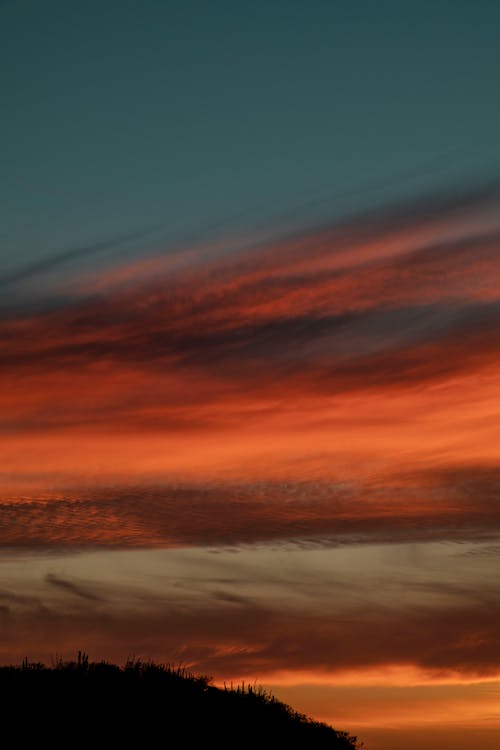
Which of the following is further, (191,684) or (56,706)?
(191,684)

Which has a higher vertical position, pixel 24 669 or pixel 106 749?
pixel 24 669

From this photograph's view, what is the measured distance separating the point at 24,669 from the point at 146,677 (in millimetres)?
4917

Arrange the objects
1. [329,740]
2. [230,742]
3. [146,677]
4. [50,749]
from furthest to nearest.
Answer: [329,740], [146,677], [230,742], [50,749]

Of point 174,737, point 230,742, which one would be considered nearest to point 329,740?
point 230,742

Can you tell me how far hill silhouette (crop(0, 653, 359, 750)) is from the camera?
104ft

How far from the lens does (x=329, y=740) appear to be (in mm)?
44844

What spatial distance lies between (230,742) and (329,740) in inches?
384

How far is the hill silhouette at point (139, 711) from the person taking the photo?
3155cm

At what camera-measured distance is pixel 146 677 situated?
4053 centimetres

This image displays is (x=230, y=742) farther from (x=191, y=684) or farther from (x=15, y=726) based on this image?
(x=15, y=726)

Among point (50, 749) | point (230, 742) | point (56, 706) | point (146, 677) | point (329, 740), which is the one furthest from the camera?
point (329, 740)

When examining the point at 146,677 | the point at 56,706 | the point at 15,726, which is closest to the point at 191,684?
the point at 146,677

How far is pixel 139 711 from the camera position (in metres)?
35.0

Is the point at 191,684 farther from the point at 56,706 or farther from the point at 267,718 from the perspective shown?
the point at 56,706
